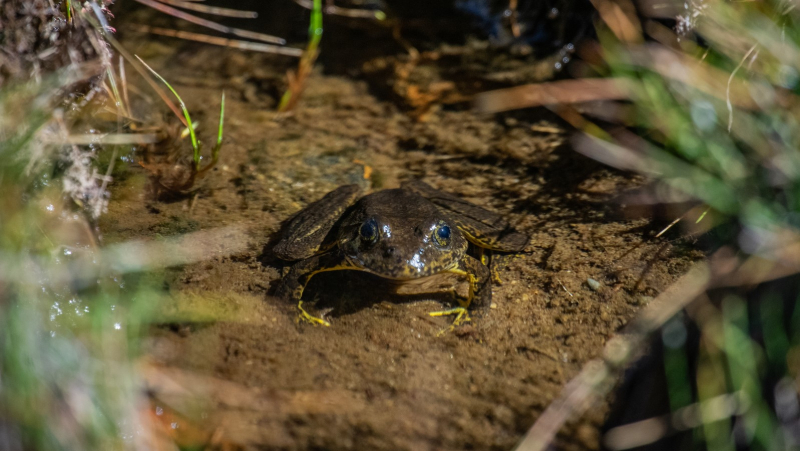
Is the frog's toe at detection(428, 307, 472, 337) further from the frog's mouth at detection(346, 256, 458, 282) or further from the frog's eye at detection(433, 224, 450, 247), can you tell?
the frog's eye at detection(433, 224, 450, 247)

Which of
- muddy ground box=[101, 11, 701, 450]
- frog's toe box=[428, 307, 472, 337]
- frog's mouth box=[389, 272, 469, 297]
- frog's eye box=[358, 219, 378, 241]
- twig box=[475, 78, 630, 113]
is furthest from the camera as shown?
twig box=[475, 78, 630, 113]

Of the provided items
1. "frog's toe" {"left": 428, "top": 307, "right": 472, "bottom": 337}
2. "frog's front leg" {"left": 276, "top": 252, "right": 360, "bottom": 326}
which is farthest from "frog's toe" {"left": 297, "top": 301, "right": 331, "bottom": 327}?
"frog's toe" {"left": 428, "top": 307, "right": 472, "bottom": 337}

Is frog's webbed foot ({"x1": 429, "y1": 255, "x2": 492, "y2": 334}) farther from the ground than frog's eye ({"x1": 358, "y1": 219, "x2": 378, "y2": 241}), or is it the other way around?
frog's eye ({"x1": 358, "y1": 219, "x2": 378, "y2": 241})

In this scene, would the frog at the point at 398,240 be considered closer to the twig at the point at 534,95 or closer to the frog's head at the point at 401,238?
the frog's head at the point at 401,238

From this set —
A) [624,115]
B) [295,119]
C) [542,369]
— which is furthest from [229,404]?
[624,115]

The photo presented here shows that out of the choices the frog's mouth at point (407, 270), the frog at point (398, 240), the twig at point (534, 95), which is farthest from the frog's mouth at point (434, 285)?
the twig at point (534, 95)

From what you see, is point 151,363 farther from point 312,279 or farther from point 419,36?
point 419,36
